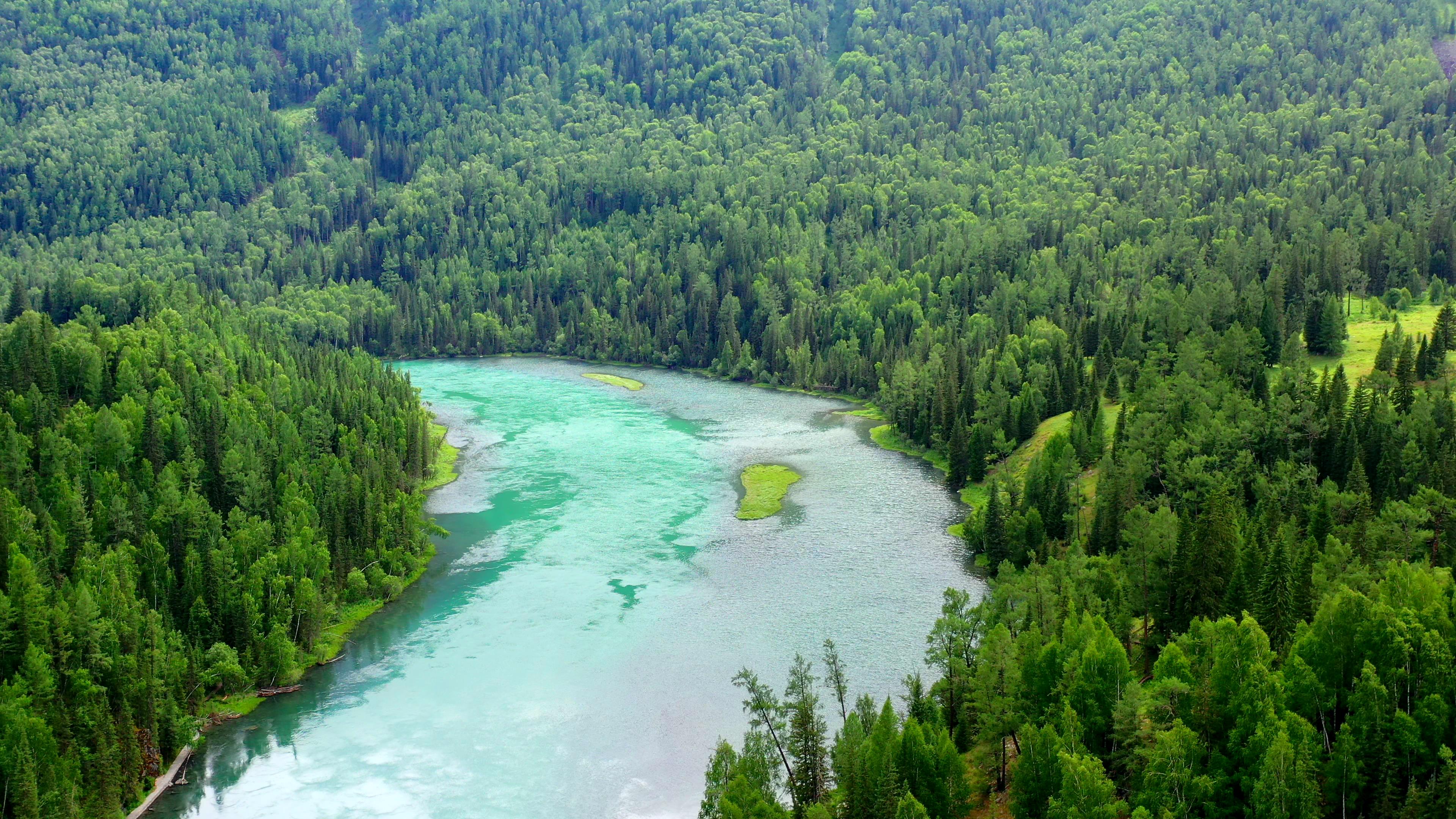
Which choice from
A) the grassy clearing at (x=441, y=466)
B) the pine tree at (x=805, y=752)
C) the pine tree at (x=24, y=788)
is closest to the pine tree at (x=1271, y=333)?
the grassy clearing at (x=441, y=466)

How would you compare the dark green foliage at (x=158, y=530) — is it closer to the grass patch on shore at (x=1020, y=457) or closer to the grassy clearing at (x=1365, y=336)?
the grass patch on shore at (x=1020, y=457)

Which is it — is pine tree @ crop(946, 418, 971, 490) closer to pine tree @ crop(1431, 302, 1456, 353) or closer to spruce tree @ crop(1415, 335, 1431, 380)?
spruce tree @ crop(1415, 335, 1431, 380)

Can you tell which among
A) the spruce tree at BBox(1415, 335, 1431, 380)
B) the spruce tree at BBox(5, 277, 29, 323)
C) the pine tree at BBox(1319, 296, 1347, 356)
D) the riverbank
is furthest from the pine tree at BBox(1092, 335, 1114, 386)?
the spruce tree at BBox(5, 277, 29, 323)

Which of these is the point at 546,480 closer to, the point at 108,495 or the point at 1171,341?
the point at 108,495

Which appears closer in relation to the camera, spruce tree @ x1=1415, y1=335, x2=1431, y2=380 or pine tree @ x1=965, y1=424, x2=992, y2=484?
spruce tree @ x1=1415, y1=335, x2=1431, y2=380

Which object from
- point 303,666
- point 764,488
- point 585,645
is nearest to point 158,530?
point 303,666

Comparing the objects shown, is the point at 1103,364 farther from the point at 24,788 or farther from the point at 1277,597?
the point at 24,788
